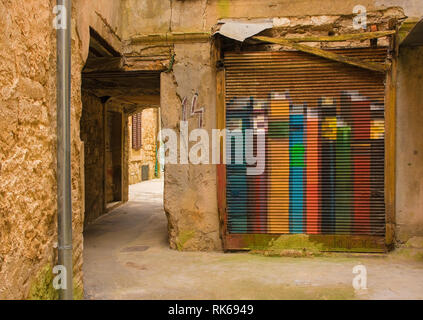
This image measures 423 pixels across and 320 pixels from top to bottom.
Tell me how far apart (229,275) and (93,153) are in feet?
17.3

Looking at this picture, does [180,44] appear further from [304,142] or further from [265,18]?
[304,142]

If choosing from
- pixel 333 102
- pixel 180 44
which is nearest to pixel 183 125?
pixel 180 44

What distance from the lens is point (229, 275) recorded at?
449 centimetres

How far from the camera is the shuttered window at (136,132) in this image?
16.0 metres

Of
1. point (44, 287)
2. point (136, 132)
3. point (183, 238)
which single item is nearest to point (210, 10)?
point (183, 238)

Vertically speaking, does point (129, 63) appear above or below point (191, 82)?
above

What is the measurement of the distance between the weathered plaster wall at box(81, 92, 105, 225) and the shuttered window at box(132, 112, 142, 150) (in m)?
6.85

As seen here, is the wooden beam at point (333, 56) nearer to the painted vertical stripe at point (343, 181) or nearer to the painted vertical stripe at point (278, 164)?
the painted vertical stripe at point (278, 164)

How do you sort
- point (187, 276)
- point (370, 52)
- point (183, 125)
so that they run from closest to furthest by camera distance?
point (187, 276) → point (370, 52) → point (183, 125)

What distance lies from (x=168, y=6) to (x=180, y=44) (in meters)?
0.60

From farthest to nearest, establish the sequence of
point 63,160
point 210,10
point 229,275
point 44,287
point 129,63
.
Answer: point 129,63 < point 210,10 < point 229,275 < point 63,160 < point 44,287

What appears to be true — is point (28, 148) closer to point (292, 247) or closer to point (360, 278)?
point (360, 278)

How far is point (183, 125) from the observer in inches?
221

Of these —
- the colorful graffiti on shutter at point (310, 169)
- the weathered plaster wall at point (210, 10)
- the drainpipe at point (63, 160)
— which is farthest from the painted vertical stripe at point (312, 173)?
the drainpipe at point (63, 160)
